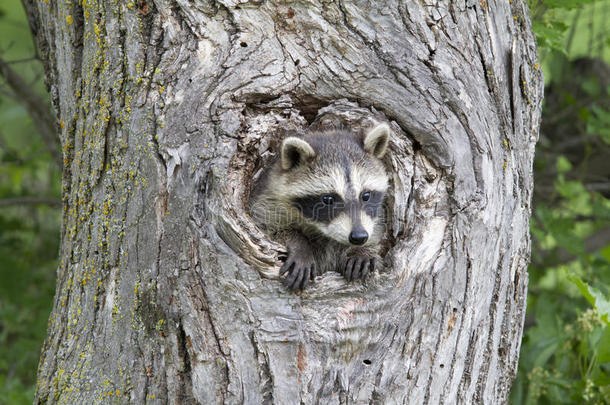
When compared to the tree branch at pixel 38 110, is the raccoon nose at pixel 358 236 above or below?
below

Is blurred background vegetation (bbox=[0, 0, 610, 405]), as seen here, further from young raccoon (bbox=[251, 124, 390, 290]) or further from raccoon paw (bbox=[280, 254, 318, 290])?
raccoon paw (bbox=[280, 254, 318, 290])

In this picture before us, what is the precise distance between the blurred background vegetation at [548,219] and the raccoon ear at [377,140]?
5.04ft

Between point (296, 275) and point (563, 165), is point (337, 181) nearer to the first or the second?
point (296, 275)

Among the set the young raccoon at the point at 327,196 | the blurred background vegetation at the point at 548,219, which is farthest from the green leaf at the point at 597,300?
the young raccoon at the point at 327,196

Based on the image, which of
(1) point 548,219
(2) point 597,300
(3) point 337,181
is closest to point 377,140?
(3) point 337,181

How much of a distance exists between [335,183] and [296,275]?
1.11m

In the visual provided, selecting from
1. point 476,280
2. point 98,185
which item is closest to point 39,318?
point 98,185

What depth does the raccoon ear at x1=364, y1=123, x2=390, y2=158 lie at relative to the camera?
359 centimetres

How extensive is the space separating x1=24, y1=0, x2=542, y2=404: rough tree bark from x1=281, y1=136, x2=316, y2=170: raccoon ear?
14 centimetres

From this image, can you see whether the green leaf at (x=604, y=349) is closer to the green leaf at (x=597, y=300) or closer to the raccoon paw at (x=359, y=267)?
the green leaf at (x=597, y=300)

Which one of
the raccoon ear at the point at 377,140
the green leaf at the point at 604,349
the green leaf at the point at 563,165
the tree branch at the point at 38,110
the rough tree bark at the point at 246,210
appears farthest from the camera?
the green leaf at the point at 563,165

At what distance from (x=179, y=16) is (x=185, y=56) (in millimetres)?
226

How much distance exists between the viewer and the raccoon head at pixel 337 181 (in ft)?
13.2

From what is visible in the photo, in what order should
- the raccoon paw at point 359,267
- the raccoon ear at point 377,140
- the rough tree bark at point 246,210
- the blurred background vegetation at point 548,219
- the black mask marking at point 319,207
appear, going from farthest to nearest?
the blurred background vegetation at point 548,219, the black mask marking at point 319,207, the raccoon ear at point 377,140, the raccoon paw at point 359,267, the rough tree bark at point 246,210
